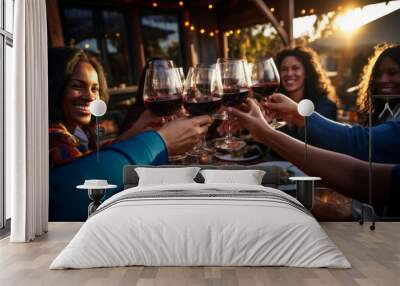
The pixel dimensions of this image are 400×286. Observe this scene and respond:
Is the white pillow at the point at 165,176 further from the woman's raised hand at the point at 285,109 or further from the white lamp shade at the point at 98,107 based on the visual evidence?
the woman's raised hand at the point at 285,109

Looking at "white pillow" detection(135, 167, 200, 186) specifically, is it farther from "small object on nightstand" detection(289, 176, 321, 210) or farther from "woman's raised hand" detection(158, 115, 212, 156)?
"small object on nightstand" detection(289, 176, 321, 210)

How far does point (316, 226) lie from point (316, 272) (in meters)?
0.37

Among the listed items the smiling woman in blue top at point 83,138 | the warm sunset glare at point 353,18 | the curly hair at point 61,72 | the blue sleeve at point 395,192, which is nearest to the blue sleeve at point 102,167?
the smiling woman in blue top at point 83,138

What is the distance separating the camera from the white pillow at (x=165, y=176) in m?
5.93

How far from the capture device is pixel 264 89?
6375mm

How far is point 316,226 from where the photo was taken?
425 centimetres

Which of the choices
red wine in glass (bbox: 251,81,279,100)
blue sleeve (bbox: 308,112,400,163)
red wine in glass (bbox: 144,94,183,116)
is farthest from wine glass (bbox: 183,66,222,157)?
blue sleeve (bbox: 308,112,400,163)

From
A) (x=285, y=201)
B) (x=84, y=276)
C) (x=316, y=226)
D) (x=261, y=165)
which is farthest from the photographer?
(x=261, y=165)

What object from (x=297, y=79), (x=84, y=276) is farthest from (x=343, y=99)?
(x=84, y=276)

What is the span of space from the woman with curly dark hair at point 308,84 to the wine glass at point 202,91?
83 cm

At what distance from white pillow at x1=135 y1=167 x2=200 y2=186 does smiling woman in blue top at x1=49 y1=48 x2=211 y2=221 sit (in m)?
0.42

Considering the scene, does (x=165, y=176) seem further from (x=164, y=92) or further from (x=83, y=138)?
(x=83, y=138)

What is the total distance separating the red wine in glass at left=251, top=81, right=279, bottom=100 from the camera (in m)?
6.34

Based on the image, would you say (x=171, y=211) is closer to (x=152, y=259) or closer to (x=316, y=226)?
(x=152, y=259)
